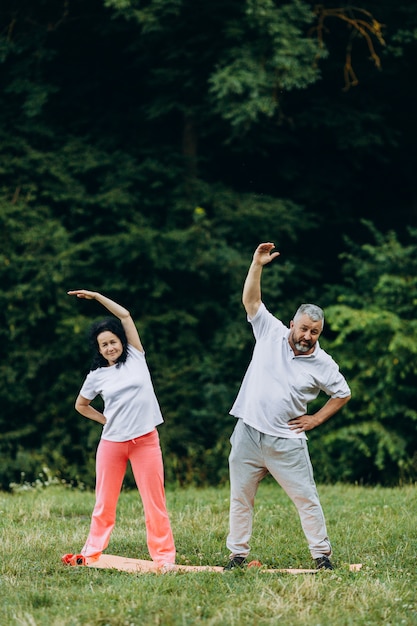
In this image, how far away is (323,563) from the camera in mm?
6230

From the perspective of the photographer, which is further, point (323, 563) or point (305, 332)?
point (323, 563)

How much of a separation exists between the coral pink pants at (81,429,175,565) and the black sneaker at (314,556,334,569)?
104 cm

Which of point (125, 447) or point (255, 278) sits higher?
point (255, 278)

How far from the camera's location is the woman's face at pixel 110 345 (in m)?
6.58

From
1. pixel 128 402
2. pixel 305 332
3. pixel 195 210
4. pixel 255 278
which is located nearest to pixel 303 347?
pixel 305 332

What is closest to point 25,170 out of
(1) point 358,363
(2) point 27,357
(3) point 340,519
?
(2) point 27,357

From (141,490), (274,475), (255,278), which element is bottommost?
(141,490)

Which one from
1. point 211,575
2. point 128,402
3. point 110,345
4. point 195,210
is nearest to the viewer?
point 211,575

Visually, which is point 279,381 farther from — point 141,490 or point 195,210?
point 195,210

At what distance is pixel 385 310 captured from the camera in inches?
565

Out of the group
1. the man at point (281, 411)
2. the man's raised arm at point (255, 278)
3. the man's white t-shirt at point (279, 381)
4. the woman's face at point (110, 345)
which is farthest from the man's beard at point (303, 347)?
the woman's face at point (110, 345)

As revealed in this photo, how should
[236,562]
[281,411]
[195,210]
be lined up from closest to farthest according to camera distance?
1. [281,411]
2. [236,562]
3. [195,210]

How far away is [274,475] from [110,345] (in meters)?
1.51

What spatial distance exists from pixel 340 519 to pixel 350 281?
25.1ft
